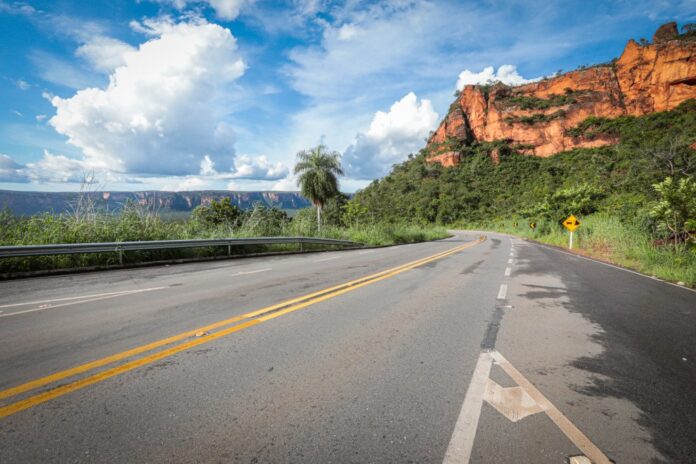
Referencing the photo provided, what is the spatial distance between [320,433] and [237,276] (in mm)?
6171

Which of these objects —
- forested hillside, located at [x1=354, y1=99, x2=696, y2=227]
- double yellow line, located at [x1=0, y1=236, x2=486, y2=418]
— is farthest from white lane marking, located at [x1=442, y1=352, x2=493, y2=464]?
forested hillside, located at [x1=354, y1=99, x2=696, y2=227]

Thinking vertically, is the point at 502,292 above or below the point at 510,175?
below

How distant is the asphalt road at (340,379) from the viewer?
1.94 m

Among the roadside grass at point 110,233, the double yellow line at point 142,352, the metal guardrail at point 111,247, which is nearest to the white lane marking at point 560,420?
the double yellow line at point 142,352

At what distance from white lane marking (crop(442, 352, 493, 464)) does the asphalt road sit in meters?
0.01

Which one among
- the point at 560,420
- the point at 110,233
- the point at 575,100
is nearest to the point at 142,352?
the point at 560,420

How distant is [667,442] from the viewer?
199 cm

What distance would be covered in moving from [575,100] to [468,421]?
12528cm

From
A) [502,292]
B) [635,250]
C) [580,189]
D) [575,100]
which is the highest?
[575,100]

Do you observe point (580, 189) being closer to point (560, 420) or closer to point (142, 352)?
point (560, 420)

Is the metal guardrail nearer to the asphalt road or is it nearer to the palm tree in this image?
the asphalt road

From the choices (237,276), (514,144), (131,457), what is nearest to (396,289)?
(237,276)

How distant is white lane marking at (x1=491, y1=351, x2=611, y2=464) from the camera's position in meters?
1.86

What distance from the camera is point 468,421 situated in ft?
7.16
